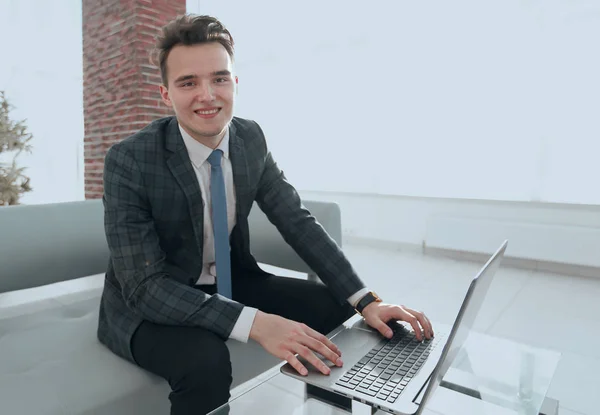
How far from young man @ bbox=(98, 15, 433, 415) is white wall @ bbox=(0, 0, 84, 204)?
11.7ft

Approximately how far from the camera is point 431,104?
13.5 feet

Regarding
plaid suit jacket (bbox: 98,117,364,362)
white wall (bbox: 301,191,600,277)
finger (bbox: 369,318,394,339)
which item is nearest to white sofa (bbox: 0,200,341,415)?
plaid suit jacket (bbox: 98,117,364,362)

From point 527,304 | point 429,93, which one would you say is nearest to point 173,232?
point 527,304

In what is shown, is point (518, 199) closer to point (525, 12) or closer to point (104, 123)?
point (525, 12)

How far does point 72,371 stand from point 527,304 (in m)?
2.76

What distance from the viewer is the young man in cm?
99

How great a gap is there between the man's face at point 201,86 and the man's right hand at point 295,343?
63 cm

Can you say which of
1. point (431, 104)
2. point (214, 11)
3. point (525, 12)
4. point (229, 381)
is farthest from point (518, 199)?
point (214, 11)

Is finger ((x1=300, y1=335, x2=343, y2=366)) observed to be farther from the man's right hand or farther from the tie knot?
the tie knot

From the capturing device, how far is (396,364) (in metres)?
0.93

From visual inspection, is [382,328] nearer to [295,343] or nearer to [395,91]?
[295,343]

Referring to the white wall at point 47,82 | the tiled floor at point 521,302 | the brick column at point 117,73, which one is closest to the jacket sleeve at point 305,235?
the tiled floor at point 521,302

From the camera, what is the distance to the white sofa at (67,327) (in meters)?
1.02

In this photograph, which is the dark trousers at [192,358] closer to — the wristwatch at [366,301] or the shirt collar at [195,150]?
the wristwatch at [366,301]
